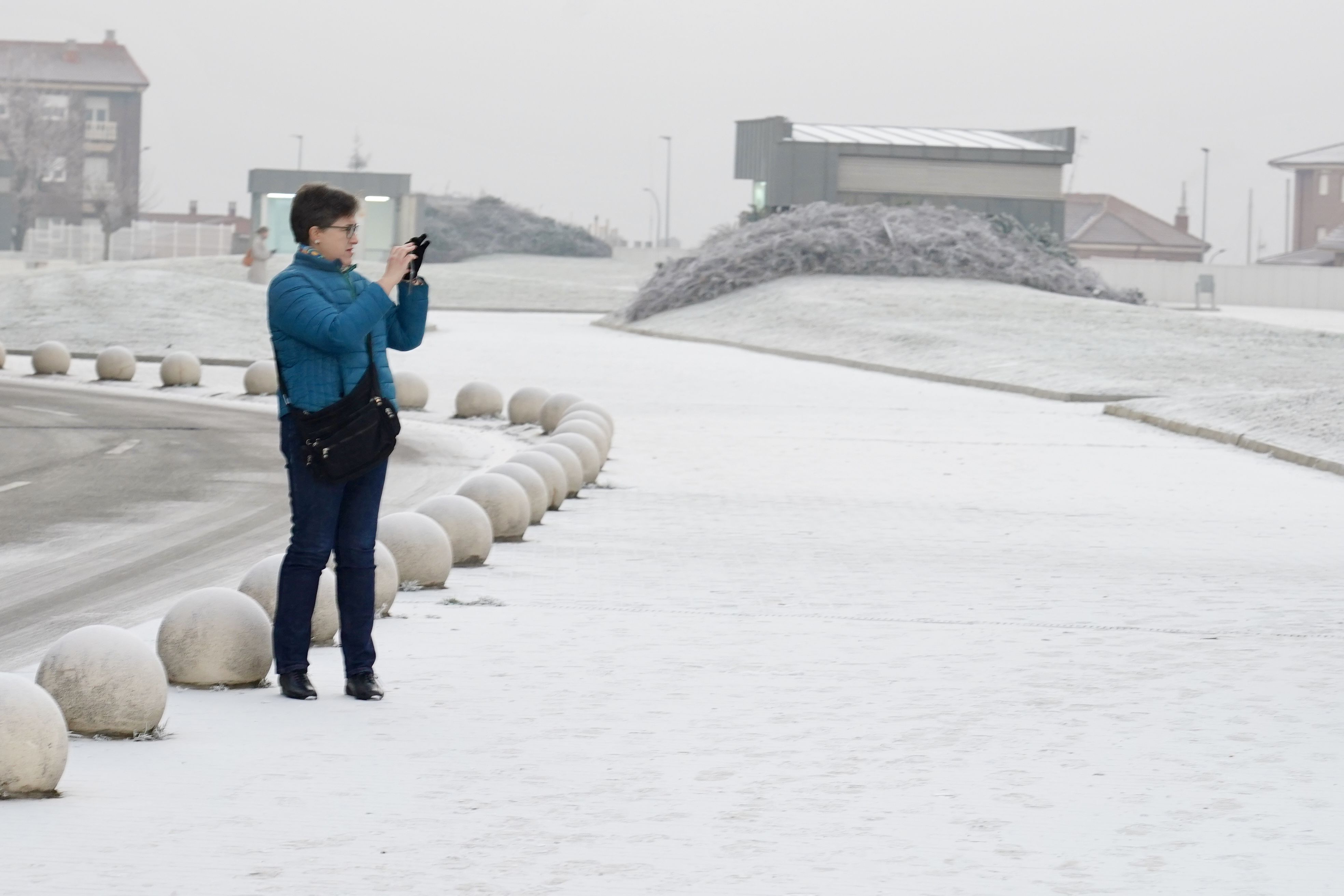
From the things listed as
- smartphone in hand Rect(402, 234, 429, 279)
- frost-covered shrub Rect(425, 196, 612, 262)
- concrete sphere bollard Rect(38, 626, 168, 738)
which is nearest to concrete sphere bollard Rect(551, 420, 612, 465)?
smartphone in hand Rect(402, 234, 429, 279)

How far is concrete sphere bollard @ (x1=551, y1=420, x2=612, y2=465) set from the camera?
605 inches

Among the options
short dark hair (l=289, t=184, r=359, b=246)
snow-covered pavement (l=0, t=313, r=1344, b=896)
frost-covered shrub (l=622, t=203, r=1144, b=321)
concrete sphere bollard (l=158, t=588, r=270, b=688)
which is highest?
frost-covered shrub (l=622, t=203, r=1144, b=321)

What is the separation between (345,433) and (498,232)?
92.6 metres

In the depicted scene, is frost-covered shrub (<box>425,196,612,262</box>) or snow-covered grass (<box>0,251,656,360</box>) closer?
snow-covered grass (<box>0,251,656,360</box>)

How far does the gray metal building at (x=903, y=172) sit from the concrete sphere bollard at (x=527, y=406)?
35.2 meters

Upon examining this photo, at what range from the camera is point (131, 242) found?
7850 centimetres

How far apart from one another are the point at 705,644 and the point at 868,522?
4.76 metres

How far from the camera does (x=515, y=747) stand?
5961 mm

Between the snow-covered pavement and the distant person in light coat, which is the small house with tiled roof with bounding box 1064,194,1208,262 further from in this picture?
the snow-covered pavement

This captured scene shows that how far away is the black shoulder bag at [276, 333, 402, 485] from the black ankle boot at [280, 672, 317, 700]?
72 cm

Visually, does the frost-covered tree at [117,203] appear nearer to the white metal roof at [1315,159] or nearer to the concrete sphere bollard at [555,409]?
the white metal roof at [1315,159]

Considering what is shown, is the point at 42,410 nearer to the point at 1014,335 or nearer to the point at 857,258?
the point at 1014,335

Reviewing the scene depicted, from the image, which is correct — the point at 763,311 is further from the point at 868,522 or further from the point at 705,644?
the point at 705,644

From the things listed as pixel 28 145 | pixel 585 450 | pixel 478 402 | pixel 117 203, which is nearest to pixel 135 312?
pixel 478 402
